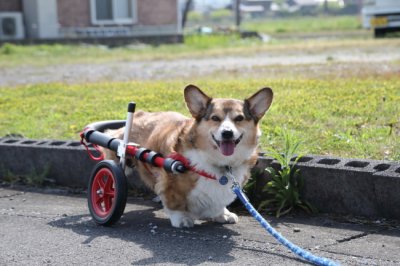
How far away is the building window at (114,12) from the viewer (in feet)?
85.4

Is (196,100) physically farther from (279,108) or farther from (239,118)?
(279,108)

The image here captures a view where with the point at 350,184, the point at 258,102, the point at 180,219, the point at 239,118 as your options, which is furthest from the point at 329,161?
the point at 180,219

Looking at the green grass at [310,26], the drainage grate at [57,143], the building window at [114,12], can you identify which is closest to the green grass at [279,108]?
the drainage grate at [57,143]

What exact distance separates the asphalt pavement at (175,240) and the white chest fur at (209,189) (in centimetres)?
18

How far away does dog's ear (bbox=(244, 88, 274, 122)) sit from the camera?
5434 millimetres

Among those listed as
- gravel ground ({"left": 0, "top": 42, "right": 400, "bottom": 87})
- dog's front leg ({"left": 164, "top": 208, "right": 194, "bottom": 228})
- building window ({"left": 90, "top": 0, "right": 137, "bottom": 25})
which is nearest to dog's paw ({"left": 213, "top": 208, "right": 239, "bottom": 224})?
dog's front leg ({"left": 164, "top": 208, "right": 194, "bottom": 228})

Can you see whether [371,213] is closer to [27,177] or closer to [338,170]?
[338,170]

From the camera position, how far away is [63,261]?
4.88m

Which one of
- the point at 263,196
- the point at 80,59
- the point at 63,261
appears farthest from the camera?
the point at 80,59

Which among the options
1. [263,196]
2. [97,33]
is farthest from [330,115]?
[97,33]

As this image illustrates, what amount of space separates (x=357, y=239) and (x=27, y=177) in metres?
3.67

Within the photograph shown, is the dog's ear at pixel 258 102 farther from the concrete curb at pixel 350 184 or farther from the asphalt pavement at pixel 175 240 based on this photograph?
the asphalt pavement at pixel 175 240

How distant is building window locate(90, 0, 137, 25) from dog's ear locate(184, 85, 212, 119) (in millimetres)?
20871

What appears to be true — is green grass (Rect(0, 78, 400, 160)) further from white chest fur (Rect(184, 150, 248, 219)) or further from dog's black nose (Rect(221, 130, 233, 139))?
dog's black nose (Rect(221, 130, 233, 139))
